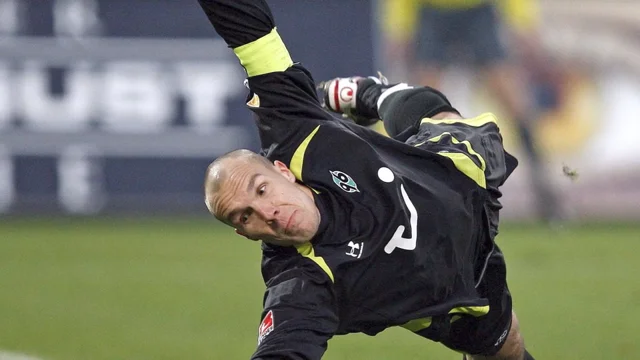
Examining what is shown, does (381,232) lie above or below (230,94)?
above

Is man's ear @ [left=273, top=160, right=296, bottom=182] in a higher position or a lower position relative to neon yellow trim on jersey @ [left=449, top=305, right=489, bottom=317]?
higher

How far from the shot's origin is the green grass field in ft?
25.8

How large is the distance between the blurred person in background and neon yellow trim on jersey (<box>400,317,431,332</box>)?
880 cm

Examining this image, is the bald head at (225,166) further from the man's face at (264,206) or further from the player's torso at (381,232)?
the player's torso at (381,232)

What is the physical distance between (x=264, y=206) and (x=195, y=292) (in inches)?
210

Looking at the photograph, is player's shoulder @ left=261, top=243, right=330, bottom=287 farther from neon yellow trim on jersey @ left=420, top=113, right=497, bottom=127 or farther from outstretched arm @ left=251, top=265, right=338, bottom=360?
neon yellow trim on jersey @ left=420, top=113, right=497, bottom=127

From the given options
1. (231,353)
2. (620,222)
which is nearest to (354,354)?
(231,353)

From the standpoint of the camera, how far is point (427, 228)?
5203 millimetres

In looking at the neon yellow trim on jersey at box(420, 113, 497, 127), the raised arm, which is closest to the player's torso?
the raised arm

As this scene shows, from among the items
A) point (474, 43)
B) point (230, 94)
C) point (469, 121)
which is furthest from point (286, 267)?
point (474, 43)

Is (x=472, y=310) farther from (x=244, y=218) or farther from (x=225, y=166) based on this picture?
(x=225, y=166)

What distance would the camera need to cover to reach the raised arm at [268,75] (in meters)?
5.08

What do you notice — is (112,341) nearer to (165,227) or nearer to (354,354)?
(354,354)

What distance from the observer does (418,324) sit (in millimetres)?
5312
